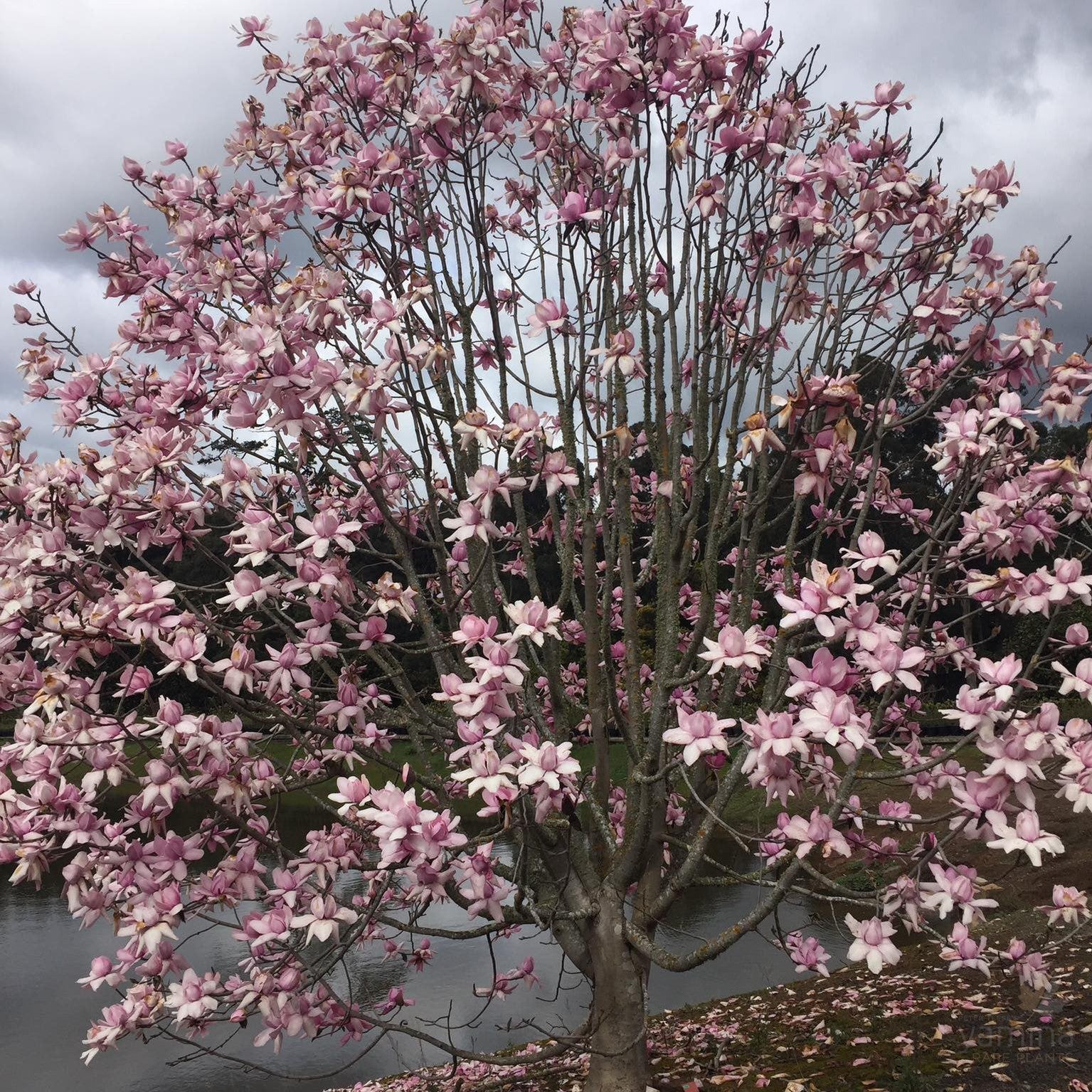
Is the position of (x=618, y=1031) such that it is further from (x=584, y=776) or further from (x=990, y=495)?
(x=990, y=495)

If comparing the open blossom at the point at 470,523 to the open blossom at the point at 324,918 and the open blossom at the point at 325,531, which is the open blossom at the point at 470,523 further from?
the open blossom at the point at 324,918

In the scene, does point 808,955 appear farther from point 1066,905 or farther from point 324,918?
point 324,918

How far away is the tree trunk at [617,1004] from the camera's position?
4449 mm

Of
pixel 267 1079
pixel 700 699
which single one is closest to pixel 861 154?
pixel 700 699

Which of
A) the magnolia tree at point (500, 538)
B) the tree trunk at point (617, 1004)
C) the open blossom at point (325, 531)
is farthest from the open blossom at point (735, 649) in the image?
the tree trunk at point (617, 1004)

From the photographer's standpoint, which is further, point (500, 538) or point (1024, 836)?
point (500, 538)

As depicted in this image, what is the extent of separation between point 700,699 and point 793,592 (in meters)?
0.77

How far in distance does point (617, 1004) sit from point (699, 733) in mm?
2297

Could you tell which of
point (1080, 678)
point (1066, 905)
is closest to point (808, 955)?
point (1066, 905)

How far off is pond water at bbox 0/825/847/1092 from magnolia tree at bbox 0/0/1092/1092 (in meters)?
3.48

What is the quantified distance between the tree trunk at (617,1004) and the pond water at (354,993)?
2.57 meters

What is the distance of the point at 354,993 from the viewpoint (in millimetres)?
8078

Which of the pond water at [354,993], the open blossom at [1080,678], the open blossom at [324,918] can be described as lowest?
the pond water at [354,993]

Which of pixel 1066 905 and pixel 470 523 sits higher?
pixel 470 523
